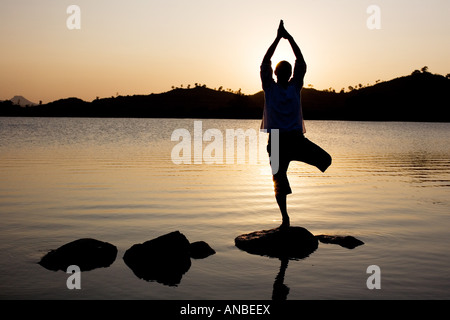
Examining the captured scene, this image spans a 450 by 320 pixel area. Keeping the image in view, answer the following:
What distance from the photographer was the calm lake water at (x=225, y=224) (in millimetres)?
7043

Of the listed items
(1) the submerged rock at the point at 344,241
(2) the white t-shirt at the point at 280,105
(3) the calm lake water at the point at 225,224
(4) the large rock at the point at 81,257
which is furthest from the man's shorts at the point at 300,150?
(4) the large rock at the point at 81,257

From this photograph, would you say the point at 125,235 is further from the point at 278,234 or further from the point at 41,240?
the point at 278,234

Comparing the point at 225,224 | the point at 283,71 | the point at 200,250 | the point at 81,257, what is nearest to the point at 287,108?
the point at 283,71

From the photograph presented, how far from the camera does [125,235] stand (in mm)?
10281

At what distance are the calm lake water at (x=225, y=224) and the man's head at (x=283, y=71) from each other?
10.9ft

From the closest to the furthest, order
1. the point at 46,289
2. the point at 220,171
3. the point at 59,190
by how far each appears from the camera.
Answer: the point at 46,289 < the point at 59,190 < the point at 220,171

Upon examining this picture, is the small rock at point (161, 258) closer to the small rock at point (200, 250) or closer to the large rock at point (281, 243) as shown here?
the small rock at point (200, 250)

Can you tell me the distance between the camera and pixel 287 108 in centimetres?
882

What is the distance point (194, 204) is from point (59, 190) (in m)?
5.45

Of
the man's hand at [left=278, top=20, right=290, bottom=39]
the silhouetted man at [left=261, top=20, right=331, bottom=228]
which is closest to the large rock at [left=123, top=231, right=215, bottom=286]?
the silhouetted man at [left=261, top=20, right=331, bottom=228]

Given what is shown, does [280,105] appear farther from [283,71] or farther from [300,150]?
[300,150]

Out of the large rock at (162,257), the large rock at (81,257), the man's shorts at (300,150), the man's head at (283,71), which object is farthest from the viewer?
the man's head at (283,71)

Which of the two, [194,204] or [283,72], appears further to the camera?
[194,204]
